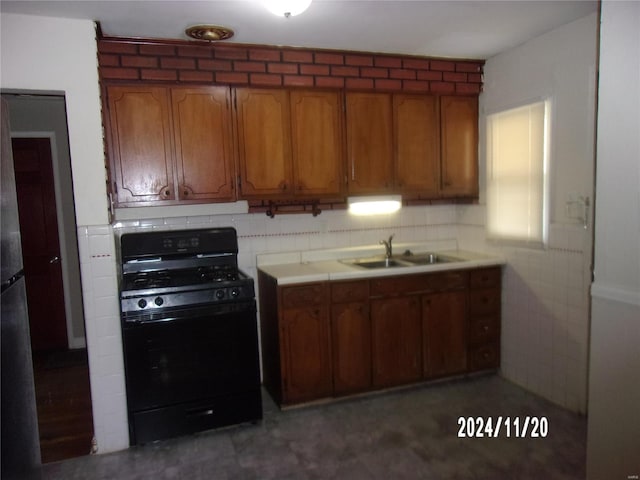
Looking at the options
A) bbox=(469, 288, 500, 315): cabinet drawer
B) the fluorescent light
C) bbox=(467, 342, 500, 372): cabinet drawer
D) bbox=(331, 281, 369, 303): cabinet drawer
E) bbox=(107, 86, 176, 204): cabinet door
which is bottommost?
bbox=(467, 342, 500, 372): cabinet drawer

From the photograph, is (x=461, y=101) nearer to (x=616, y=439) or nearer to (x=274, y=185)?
(x=274, y=185)

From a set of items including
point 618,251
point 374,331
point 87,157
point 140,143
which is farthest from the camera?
point 374,331

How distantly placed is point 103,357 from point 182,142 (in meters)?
1.37

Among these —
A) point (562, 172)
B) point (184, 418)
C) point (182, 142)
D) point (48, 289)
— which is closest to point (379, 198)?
point (562, 172)

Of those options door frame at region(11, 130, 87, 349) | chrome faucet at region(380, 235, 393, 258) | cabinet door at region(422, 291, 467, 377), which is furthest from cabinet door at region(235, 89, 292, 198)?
door frame at region(11, 130, 87, 349)

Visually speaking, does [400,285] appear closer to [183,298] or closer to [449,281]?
[449,281]

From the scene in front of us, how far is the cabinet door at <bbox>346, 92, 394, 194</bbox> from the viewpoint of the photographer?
3338 millimetres

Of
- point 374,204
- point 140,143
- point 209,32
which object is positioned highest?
point 209,32

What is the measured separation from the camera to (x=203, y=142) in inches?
118

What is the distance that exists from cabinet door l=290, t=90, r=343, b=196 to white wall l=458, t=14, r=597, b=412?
126 centimetres

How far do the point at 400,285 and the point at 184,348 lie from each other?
4.89 feet

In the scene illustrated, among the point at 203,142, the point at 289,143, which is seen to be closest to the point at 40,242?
the point at 203,142

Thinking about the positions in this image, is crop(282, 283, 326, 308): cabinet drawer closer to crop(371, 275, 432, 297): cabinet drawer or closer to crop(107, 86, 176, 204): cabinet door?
crop(371, 275, 432, 297): cabinet drawer

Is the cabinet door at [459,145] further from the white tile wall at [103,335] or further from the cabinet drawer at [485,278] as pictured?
the white tile wall at [103,335]
